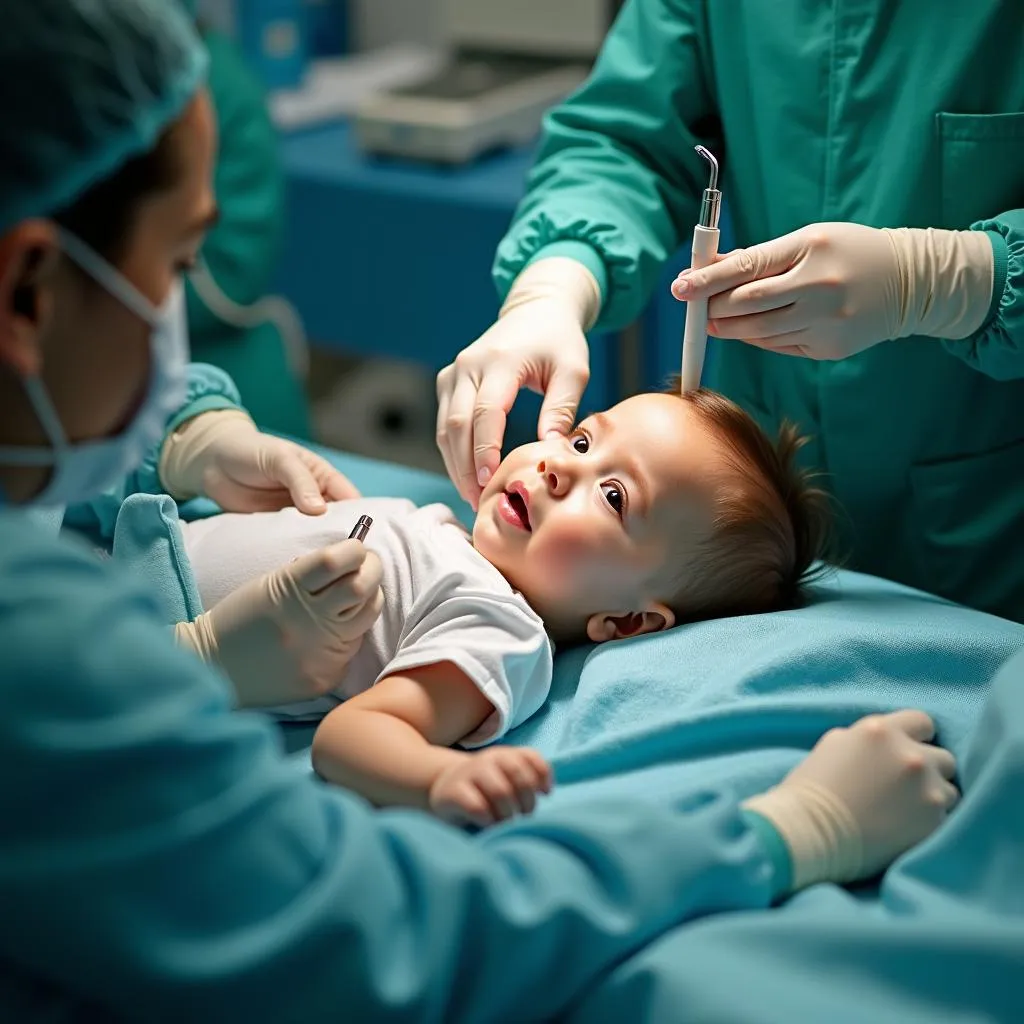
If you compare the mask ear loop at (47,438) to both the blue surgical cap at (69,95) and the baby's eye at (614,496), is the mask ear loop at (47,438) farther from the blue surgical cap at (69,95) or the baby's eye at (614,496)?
the baby's eye at (614,496)

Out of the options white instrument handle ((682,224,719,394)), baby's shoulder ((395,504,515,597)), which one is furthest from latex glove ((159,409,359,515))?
white instrument handle ((682,224,719,394))

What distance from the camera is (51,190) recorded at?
677mm

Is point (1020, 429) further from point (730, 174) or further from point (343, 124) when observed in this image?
point (343, 124)

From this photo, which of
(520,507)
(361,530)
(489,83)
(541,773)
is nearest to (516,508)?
(520,507)

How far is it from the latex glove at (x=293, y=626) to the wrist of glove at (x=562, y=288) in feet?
1.50

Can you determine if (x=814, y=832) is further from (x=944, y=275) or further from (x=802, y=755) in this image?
(x=944, y=275)

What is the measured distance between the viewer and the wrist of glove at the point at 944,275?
125 centimetres

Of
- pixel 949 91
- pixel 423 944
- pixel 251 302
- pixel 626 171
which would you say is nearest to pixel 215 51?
pixel 251 302

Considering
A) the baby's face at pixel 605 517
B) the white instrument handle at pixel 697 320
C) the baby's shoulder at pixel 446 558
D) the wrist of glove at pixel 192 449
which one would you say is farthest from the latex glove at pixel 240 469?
the white instrument handle at pixel 697 320

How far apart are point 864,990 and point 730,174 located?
1069 mm

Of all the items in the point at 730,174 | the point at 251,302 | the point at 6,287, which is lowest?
the point at 251,302

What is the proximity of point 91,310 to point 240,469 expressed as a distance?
708 mm

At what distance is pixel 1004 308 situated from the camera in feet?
4.11

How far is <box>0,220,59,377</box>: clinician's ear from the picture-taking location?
2.21 feet
